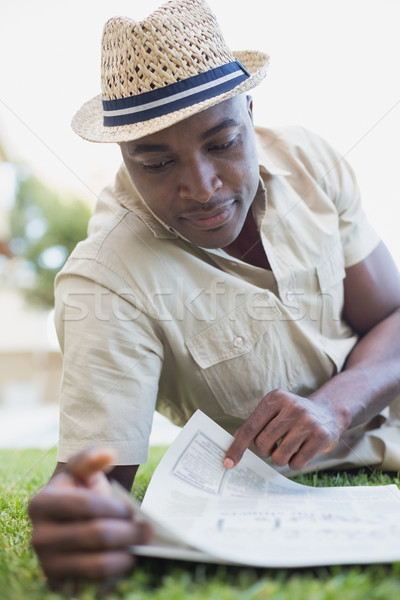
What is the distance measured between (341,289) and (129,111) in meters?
0.84

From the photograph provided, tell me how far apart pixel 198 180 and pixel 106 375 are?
486 millimetres

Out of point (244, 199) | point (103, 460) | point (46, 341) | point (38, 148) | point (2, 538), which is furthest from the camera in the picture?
point (46, 341)

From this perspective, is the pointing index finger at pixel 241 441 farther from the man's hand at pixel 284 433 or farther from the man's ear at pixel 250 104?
the man's ear at pixel 250 104

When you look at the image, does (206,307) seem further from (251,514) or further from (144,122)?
(251,514)

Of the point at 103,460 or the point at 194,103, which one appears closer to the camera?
the point at 103,460

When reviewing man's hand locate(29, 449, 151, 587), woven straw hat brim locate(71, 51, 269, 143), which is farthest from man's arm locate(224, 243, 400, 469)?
woven straw hat brim locate(71, 51, 269, 143)

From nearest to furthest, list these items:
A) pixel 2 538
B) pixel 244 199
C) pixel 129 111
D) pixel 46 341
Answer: pixel 2 538
pixel 129 111
pixel 244 199
pixel 46 341

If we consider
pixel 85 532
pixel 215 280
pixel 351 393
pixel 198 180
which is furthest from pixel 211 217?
pixel 85 532

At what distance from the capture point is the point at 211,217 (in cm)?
144

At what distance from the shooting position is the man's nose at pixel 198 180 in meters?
1.35

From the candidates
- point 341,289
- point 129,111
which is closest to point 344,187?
point 341,289

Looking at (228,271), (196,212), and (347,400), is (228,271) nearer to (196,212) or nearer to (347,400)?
(196,212)

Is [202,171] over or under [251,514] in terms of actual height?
over

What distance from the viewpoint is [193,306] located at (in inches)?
62.4
